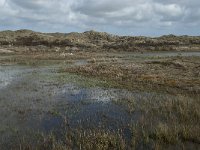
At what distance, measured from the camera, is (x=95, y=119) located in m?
19.8

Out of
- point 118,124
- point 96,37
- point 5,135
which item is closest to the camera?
point 5,135

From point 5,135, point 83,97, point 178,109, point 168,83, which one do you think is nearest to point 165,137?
point 178,109

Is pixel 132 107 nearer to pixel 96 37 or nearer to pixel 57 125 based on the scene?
pixel 57 125

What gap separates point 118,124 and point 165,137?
3568 millimetres

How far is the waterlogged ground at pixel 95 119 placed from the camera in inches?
597

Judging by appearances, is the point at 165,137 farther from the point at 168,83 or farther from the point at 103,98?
the point at 168,83

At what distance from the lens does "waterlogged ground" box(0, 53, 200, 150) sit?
15172 millimetres

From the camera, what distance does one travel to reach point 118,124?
1842 centimetres

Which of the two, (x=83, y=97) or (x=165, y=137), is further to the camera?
(x=83, y=97)

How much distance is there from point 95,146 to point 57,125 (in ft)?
15.1

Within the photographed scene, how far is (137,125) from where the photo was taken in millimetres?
17734

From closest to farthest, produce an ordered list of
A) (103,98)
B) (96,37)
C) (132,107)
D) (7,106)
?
1. (132,107)
2. (7,106)
3. (103,98)
4. (96,37)

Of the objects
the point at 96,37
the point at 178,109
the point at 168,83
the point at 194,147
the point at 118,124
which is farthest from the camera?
the point at 96,37

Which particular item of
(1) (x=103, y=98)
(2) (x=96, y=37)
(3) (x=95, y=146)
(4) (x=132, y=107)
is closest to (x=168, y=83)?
(1) (x=103, y=98)
